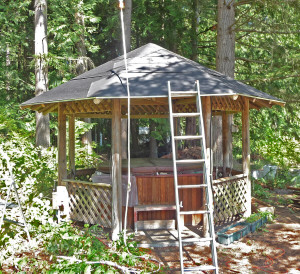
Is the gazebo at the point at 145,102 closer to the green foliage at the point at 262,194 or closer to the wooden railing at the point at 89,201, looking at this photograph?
the wooden railing at the point at 89,201

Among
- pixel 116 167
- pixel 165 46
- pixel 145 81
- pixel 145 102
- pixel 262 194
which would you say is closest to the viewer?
pixel 145 81

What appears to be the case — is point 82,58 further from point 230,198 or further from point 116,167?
point 230,198

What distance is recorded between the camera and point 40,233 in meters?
5.21

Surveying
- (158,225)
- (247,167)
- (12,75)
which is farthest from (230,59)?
(12,75)

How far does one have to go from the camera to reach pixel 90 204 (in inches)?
306

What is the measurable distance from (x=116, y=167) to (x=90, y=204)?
1.32 m

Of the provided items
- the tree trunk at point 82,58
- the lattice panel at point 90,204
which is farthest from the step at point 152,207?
the tree trunk at point 82,58

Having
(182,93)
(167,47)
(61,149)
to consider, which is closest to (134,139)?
(167,47)

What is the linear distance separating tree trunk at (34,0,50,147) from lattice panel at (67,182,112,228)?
549 cm

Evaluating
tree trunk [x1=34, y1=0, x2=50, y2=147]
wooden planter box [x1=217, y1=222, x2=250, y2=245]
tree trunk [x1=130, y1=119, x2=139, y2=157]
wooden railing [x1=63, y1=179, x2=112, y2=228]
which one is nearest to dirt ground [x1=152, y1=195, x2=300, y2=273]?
wooden planter box [x1=217, y1=222, x2=250, y2=245]

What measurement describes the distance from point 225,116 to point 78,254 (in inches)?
255

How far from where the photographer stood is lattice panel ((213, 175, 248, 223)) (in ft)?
26.1

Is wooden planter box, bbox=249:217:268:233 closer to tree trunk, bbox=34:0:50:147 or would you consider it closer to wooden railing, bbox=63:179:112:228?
wooden railing, bbox=63:179:112:228

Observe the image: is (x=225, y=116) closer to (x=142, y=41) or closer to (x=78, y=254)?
(x=78, y=254)
